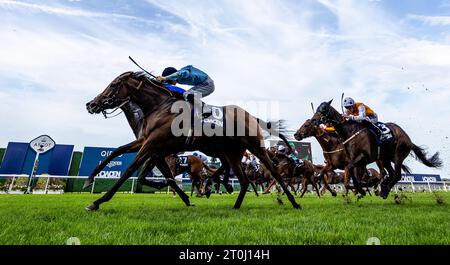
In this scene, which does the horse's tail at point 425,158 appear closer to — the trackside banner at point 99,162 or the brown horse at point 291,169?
the brown horse at point 291,169

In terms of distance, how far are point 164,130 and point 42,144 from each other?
15.4 metres

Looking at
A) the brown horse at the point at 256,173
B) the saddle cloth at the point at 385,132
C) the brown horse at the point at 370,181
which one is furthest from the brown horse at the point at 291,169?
the saddle cloth at the point at 385,132

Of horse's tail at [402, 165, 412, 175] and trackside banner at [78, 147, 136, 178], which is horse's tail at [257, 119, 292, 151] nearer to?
horse's tail at [402, 165, 412, 175]

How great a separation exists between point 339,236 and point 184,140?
3676 millimetres

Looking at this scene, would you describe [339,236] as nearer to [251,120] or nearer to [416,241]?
[416,241]

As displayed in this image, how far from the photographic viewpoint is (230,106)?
6.60 m

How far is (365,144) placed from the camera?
7.88 metres

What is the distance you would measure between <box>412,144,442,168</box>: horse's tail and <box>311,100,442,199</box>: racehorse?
0.76 metres

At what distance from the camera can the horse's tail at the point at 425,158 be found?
970 centimetres

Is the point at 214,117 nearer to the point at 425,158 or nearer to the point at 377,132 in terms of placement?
the point at 377,132

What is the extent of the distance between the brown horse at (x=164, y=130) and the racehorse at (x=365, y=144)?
10.1ft

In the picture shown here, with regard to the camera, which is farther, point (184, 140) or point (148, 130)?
point (184, 140)

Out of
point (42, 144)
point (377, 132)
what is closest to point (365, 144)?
point (377, 132)
